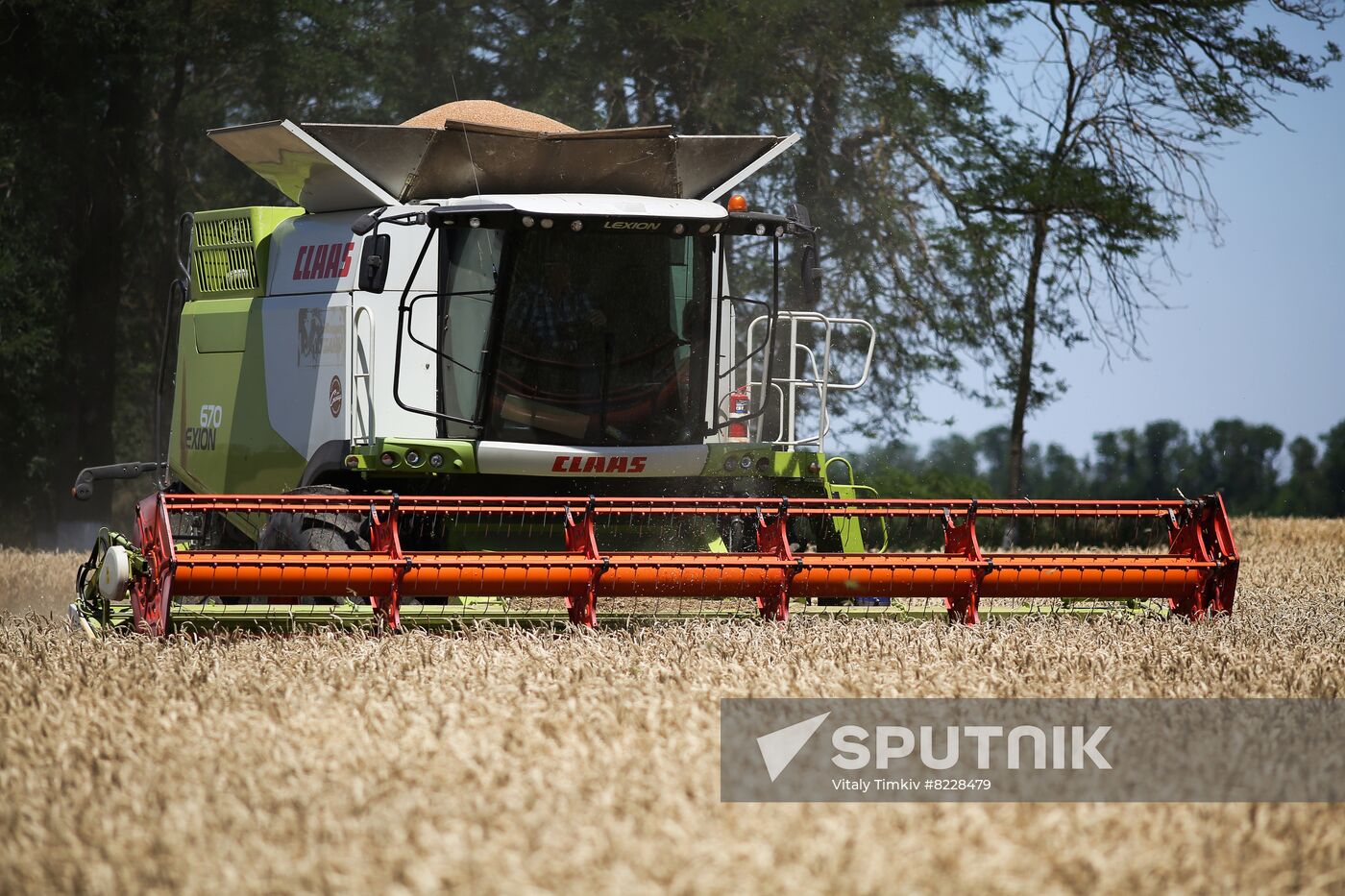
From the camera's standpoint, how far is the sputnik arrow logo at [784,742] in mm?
3445

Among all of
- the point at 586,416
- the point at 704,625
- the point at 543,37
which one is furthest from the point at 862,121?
the point at 704,625

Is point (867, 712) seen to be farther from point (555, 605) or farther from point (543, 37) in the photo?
point (543, 37)

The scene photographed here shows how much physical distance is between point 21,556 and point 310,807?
10996mm

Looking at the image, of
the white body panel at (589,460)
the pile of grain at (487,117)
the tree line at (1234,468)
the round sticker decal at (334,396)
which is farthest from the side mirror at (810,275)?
the tree line at (1234,468)

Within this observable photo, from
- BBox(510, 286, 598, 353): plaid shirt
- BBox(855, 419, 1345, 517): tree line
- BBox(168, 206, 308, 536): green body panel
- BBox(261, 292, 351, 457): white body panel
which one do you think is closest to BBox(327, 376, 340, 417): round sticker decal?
BBox(261, 292, 351, 457): white body panel

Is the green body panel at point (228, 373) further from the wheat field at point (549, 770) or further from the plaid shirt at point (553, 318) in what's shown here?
the wheat field at point (549, 770)

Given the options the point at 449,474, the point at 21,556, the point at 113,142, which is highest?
the point at 113,142

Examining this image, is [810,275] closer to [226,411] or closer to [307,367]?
[307,367]

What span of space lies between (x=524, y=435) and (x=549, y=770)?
3414 millimetres

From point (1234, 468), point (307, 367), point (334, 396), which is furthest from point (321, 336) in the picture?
point (1234, 468)

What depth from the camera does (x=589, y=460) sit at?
6.62 meters

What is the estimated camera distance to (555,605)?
6691 mm

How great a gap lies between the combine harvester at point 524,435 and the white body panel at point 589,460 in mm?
12

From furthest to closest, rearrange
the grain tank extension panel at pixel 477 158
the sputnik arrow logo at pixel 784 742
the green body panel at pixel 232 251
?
1. the green body panel at pixel 232 251
2. the grain tank extension panel at pixel 477 158
3. the sputnik arrow logo at pixel 784 742
